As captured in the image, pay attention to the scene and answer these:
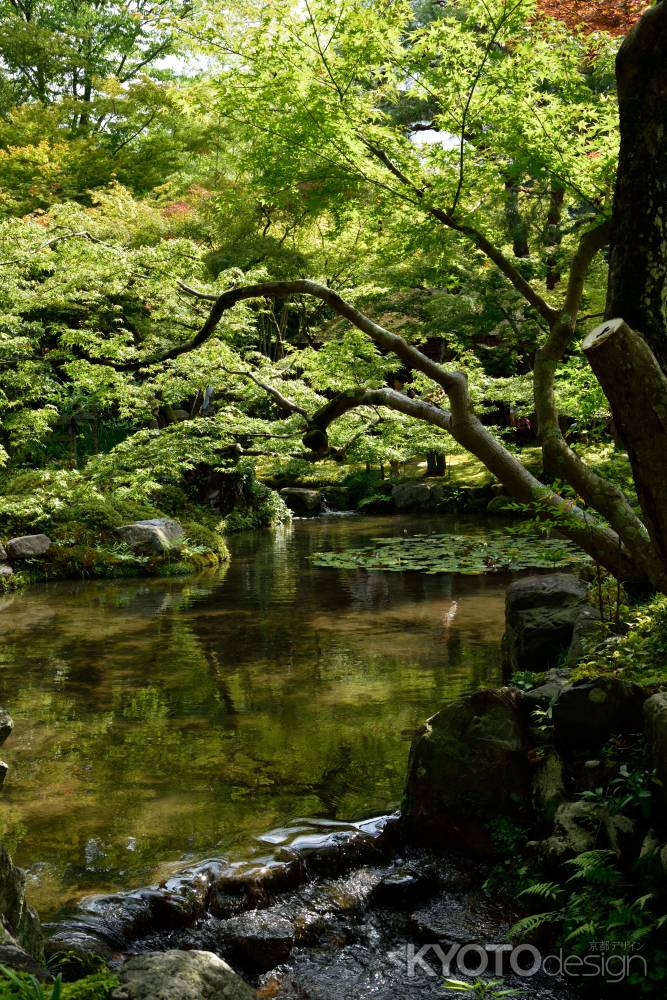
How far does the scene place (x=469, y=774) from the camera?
434 centimetres

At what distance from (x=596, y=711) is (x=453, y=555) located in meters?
9.34

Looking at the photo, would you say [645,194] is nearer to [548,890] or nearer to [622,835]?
[622,835]

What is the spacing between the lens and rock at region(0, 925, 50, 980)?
2299mm

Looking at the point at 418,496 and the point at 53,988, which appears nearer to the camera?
the point at 53,988

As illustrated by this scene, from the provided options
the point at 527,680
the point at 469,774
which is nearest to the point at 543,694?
the point at 527,680

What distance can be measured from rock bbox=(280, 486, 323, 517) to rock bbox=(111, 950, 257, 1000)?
67.7 feet

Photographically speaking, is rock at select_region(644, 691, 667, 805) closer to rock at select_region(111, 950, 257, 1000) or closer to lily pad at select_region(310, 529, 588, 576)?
rock at select_region(111, 950, 257, 1000)

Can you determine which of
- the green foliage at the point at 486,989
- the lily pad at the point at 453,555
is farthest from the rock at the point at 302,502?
the green foliage at the point at 486,989

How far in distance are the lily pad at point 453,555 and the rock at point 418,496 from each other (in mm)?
5730

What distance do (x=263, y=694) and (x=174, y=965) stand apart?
4.40 m

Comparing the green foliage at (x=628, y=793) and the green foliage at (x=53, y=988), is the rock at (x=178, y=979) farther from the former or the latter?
the green foliage at (x=628, y=793)

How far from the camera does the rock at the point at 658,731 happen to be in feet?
11.0

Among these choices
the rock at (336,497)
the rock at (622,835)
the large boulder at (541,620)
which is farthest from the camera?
the rock at (336,497)

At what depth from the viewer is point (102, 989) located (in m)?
2.35
